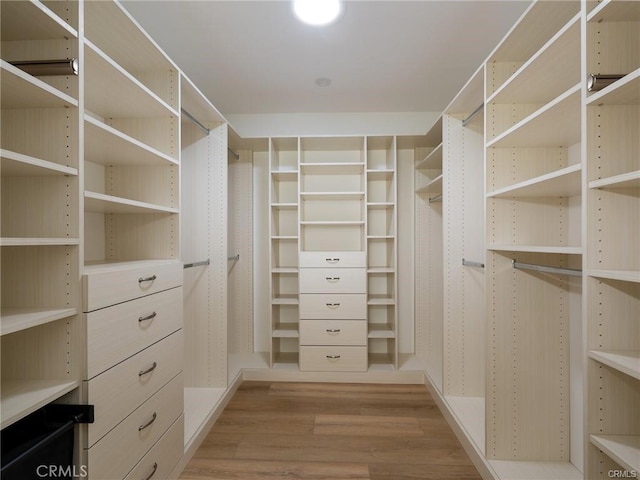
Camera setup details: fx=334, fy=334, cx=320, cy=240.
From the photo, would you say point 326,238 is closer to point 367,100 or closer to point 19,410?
point 367,100

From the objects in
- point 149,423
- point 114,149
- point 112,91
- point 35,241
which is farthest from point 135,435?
point 112,91

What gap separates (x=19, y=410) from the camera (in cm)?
89

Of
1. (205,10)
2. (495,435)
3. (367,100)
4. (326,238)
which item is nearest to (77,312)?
(205,10)

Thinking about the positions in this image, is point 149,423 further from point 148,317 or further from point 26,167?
point 26,167

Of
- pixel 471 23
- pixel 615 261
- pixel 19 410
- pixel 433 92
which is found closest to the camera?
pixel 19 410

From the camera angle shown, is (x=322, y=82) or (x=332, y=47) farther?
(x=322, y=82)

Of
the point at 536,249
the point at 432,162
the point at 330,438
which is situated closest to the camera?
the point at 536,249

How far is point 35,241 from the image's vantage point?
3.05 feet

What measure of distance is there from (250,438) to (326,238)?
1818 mm

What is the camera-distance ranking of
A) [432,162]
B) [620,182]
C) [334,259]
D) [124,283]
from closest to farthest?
[620,182] < [124,283] < [334,259] < [432,162]

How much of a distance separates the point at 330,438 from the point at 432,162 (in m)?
2.34

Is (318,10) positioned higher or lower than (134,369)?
higher

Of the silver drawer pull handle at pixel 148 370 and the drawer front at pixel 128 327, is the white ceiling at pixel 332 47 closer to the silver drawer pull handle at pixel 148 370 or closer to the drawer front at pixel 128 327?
the drawer front at pixel 128 327

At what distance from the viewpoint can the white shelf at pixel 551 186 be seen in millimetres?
1163
